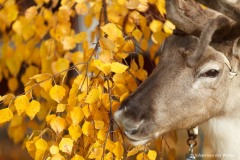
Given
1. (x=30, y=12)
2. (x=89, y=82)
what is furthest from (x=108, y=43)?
(x=30, y=12)

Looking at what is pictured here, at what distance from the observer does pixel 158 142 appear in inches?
183

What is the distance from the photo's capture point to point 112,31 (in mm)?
4223

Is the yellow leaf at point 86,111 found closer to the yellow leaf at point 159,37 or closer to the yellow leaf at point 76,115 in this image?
the yellow leaf at point 76,115

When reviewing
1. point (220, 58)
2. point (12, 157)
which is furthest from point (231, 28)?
point (12, 157)

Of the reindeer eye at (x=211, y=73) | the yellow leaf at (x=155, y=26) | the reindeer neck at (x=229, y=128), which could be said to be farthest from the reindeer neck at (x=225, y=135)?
the yellow leaf at (x=155, y=26)

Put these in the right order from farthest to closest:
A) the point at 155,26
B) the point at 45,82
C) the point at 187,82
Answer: the point at 155,26 → the point at 45,82 → the point at 187,82

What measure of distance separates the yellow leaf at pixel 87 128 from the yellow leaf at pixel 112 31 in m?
0.61

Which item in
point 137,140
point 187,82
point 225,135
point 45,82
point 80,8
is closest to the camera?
point 137,140

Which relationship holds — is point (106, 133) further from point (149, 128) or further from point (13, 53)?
point (13, 53)

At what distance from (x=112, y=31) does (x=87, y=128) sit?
2.17 feet

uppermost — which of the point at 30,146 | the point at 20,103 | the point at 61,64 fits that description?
the point at 20,103

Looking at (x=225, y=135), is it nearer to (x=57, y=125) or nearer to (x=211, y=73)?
(x=211, y=73)

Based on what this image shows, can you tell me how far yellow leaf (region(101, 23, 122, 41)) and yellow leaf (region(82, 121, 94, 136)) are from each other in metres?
0.61

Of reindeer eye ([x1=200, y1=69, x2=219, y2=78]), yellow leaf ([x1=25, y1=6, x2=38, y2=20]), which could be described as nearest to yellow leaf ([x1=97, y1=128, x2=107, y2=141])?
reindeer eye ([x1=200, y1=69, x2=219, y2=78])
